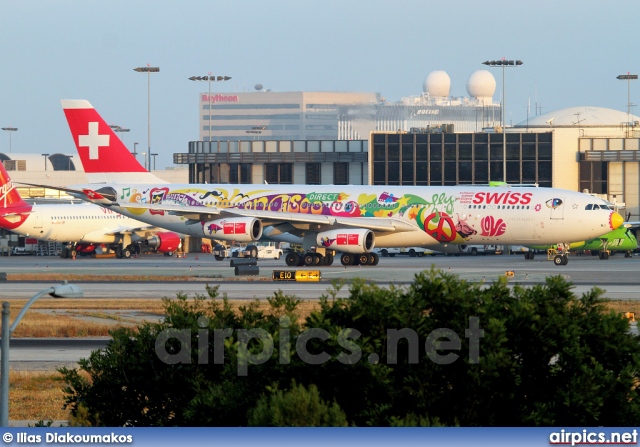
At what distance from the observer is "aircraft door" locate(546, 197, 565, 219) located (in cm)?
5987

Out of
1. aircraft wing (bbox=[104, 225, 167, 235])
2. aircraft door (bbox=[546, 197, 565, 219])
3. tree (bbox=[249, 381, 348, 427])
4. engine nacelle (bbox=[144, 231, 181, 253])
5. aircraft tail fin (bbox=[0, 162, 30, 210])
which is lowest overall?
→ tree (bbox=[249, 381, 348, 427])

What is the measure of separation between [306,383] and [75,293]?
12.7ft

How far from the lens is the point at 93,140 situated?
71.6m

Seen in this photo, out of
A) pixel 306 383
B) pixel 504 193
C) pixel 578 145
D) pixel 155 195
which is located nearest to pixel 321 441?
pixel 306 383

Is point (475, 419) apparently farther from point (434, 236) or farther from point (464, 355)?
point (434, 236)

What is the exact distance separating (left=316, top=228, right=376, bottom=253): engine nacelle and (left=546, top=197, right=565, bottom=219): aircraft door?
406 inches

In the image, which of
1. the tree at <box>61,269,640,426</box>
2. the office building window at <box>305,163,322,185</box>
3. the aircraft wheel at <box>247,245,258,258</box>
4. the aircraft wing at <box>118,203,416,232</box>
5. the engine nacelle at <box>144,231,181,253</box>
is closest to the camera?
the tree at <box>61,269,640,426</box>

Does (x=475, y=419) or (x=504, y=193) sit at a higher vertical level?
(x=504, y=193)

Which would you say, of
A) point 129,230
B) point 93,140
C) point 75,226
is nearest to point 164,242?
point 129,230

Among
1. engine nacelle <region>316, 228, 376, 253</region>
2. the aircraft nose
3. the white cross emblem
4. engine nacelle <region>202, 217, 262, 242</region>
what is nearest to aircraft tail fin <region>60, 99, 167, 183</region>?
the white cross emblem

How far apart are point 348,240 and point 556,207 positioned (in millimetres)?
11905

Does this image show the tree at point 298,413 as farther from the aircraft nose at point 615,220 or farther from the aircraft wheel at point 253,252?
→ the aircraft wheel at point 253,252

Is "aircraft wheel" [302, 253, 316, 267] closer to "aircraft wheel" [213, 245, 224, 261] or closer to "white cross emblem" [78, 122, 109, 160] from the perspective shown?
"white cross emblem" [78, 122, 109, 160]

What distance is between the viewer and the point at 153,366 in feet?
52.5
